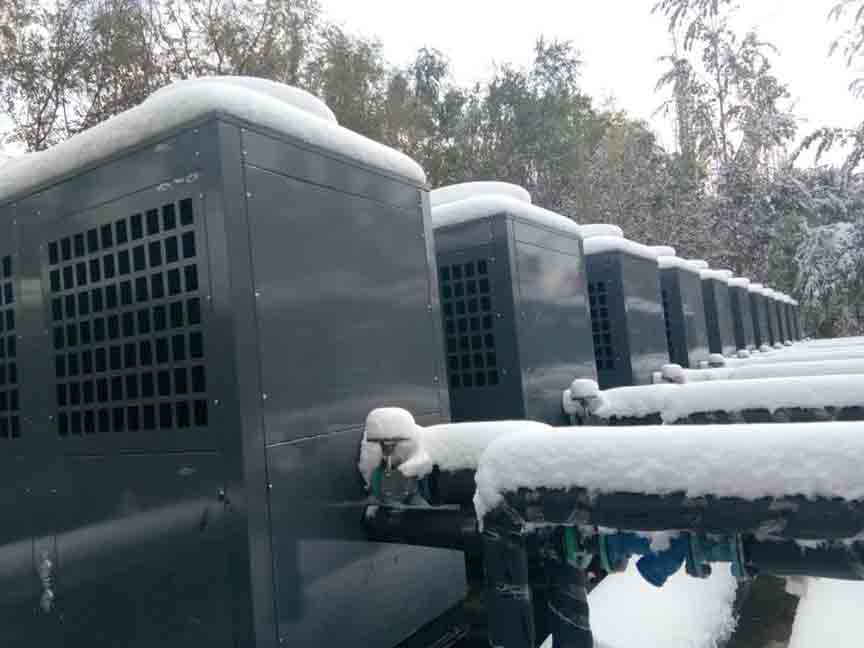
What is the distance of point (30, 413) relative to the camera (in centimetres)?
248

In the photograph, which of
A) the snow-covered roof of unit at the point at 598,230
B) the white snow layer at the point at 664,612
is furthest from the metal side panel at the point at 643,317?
the white snow layer at the point at 664,612

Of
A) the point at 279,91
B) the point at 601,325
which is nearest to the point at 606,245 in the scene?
the point at 601,325

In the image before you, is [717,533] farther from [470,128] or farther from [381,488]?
[470,128]

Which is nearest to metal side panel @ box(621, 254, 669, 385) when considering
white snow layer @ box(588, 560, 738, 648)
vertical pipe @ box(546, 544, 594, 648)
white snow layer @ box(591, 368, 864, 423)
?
white snow layer @ box(591, 368, 864, 423)

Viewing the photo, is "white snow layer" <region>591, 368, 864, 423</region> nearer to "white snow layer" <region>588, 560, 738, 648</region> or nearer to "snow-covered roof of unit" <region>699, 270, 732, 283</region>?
"white snow layer" <region>588, 560, 738, 648</region>

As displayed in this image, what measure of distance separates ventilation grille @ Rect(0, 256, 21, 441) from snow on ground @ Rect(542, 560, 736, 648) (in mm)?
2088

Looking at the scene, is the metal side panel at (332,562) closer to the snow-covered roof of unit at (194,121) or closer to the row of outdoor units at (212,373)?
the row of outdoor units at (212,373)

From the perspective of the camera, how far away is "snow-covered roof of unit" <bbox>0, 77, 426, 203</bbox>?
6.53ft

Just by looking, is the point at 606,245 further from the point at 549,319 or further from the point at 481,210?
the point at 481,210

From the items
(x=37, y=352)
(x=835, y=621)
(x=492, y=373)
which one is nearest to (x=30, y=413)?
(x=37, y=352)

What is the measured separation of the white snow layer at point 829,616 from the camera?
2.77 metres

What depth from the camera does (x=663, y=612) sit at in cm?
296

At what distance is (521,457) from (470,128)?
1481 cm

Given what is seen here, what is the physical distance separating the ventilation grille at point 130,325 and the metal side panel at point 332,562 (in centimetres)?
35
